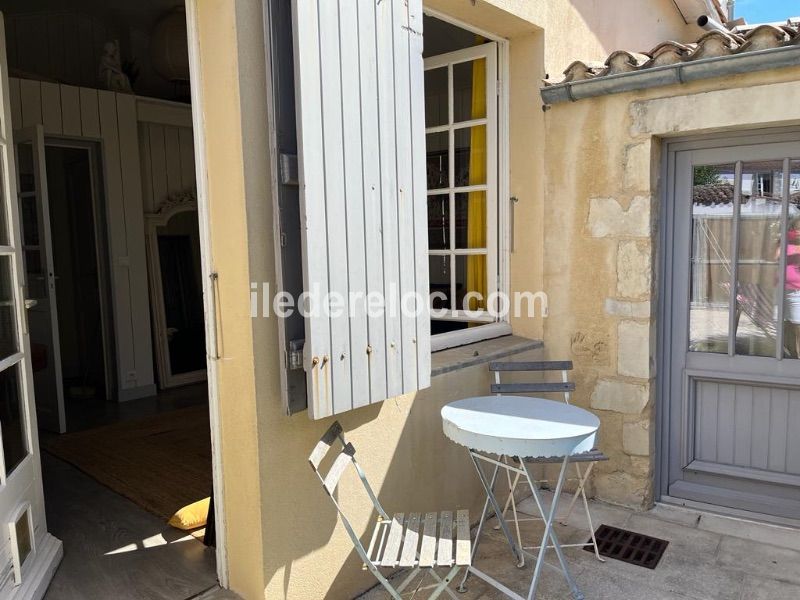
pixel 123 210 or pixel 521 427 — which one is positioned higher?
pixel 123 210

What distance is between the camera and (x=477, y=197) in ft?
14.3

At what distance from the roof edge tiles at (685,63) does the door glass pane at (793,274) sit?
682 millimetres

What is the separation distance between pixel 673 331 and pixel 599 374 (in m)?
0.55

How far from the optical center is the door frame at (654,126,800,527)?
148 inches

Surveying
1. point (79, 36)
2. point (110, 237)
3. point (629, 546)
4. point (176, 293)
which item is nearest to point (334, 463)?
point (629, 546)

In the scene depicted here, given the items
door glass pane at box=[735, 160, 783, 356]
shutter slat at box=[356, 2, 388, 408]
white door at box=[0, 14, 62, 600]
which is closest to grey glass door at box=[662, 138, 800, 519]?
door glass pane at box=[735, 160, 783, 356]

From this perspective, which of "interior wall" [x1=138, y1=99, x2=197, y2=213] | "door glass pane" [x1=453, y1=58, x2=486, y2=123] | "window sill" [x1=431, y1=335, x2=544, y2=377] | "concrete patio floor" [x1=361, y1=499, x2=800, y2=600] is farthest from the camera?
"interior wall" [x1=138, y1=99, x2=197, y2=213]

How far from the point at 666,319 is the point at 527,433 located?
191cm

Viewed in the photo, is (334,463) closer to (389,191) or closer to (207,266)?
(207,266)

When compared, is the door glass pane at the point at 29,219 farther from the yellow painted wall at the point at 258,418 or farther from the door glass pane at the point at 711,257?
the door glass pane at the point at 711,257

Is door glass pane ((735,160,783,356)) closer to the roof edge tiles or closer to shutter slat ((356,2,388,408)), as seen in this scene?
the roof edge tiles

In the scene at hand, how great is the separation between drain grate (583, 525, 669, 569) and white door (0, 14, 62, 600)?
2.81 m

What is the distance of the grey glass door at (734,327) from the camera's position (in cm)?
363

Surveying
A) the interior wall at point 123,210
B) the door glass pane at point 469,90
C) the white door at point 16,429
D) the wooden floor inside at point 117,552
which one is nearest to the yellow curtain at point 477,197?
the door glass pane at point 469,90
